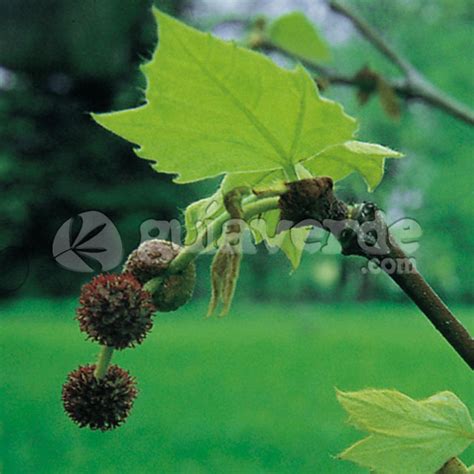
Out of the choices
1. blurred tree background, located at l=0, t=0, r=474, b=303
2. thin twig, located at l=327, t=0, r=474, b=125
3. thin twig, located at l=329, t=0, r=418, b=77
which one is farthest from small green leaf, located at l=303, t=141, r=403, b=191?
blurred tree background, located at l=0, t=0, r=474, b=303

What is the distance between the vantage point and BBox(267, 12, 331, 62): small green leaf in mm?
1534

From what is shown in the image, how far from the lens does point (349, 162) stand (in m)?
0.48

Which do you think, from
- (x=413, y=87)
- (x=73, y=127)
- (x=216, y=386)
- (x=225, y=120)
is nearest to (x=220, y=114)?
(x=225, y=120)

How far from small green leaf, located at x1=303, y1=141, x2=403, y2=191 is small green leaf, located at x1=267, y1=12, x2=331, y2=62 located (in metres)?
1.08

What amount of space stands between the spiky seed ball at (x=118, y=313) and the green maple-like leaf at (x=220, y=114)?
65mm

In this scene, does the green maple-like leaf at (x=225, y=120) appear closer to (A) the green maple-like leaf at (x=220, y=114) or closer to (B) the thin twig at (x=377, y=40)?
(A) the green maple-like leaf at (x=220, y=114)

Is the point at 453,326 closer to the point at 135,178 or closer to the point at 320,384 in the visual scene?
the point at 320,384

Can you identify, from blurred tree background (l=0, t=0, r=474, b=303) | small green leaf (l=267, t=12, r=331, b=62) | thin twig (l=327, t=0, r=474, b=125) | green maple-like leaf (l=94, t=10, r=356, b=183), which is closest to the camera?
green maple-like leaf (l=94, t=10, r=356, b=183)

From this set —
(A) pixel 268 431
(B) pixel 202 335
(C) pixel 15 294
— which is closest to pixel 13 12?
(C) pixel 15 294

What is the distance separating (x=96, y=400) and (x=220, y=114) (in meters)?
0.15

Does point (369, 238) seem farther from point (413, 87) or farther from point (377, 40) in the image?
point (377, 40)

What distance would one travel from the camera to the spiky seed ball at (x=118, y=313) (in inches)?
16.5

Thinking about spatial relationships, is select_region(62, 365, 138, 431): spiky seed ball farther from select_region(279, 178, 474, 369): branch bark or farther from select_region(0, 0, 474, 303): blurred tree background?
select_region(0, 0, 474, 303): blurred tree background

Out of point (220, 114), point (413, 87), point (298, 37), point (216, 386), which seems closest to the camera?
point (220, 114)
